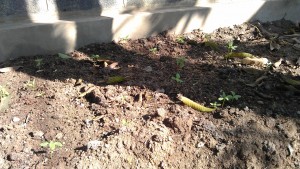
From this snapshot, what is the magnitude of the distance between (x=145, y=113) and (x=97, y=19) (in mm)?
1462

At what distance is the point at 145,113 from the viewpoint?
9.33ft

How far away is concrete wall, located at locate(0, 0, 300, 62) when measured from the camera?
3557mm

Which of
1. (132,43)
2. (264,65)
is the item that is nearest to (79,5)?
(132,43)

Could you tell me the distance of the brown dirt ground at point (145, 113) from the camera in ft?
8.26

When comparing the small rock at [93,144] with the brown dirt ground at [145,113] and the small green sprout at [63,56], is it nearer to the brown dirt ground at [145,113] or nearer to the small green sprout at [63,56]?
the brown dirt ground at [145,113]

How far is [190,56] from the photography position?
3.82 meters

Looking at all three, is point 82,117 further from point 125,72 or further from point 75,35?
point 75,35

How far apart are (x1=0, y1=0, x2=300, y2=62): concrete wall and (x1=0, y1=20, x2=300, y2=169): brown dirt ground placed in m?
→ 0.15

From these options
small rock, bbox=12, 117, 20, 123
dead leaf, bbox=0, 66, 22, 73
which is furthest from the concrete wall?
small rock, bbox=12, 117, 20, 123

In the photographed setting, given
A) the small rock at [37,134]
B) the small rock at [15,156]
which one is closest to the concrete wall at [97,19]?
the small rock at [37,134]

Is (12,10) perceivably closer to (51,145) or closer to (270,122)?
(51,145)

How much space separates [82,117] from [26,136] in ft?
1.42

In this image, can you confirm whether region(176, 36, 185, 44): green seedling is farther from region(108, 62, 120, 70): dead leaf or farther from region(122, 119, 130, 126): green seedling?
region(122, 119, 130, 126): green seedling

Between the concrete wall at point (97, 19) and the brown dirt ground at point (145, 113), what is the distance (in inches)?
5.8
